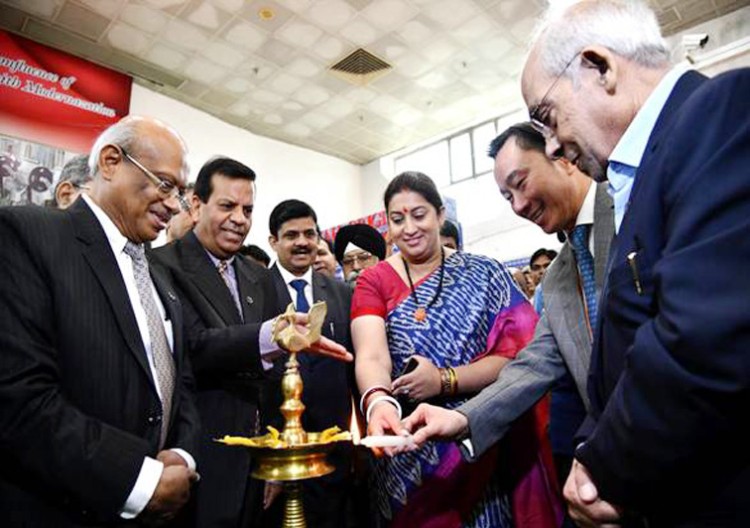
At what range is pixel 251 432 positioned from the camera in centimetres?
185

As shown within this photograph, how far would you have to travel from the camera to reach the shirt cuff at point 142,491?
117 centimetres

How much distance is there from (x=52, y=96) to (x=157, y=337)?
5930mm

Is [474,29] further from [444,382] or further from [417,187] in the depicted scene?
[444,382]

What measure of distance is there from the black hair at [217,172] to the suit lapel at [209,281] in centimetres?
36

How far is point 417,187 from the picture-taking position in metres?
1.95

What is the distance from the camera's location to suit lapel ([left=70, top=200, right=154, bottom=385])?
132cm

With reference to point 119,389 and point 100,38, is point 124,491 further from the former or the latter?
point 100,38

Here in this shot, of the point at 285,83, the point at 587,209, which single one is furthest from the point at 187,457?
the point at 285,83

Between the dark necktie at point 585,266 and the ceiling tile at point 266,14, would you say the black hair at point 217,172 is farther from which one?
the ceiling tile at point 266,14

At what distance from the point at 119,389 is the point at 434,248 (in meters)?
1.12

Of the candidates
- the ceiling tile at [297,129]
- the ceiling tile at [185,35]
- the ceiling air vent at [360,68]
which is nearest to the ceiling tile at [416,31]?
the ceiling air vent at [360,68]

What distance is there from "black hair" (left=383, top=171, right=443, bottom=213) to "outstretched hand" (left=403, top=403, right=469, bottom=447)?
86 centimetres

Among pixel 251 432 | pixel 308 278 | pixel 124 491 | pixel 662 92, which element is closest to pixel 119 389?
pixel 124 491

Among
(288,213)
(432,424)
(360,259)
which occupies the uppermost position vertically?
(288,213)
